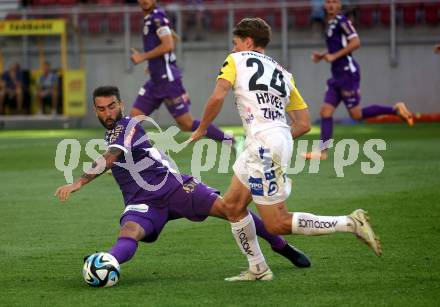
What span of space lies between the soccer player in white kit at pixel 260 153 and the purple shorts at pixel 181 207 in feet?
1.06

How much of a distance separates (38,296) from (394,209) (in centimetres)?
484

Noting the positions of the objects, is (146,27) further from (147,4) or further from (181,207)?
(181,207)

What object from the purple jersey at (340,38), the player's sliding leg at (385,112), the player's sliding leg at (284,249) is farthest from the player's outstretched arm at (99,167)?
the purple jersey at (340,38)

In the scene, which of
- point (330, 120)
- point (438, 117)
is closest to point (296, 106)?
point (330, 120)

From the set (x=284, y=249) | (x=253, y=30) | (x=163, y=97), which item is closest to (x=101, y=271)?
(x=284, y=249)

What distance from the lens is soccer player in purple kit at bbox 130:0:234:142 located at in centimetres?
1490

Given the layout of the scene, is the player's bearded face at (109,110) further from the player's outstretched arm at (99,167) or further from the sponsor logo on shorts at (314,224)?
the sponsor logo on shorts at (314,224)

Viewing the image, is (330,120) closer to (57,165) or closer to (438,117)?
(57,165)

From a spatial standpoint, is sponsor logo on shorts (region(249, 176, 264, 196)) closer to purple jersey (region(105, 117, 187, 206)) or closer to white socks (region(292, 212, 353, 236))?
white socks (region(292, 212, 353, 236))

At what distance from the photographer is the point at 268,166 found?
22.5 feet

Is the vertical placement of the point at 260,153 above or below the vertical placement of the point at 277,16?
below

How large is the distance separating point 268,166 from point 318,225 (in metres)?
0.53

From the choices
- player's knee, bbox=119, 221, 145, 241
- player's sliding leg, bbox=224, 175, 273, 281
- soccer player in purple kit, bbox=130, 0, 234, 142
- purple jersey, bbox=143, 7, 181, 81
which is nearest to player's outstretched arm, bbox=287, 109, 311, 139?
player's sliding leg, bbox=224, 175, 273, 281

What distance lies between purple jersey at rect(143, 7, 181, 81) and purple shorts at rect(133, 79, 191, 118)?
0.40ft
